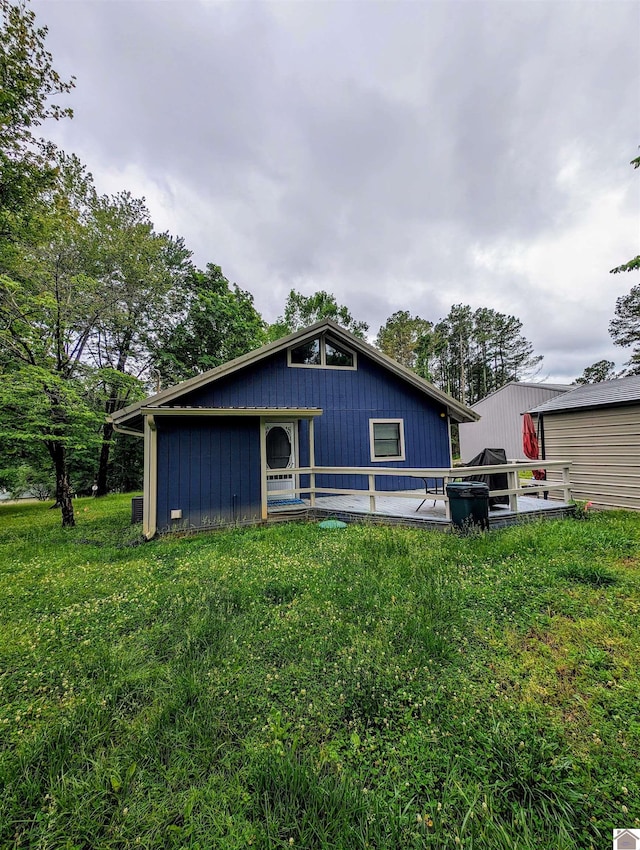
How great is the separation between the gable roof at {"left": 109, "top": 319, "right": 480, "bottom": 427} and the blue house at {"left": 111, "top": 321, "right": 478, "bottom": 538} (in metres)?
0.03

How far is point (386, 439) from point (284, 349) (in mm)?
4030

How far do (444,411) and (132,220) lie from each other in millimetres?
16932

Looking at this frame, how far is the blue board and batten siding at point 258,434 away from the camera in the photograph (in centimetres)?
702

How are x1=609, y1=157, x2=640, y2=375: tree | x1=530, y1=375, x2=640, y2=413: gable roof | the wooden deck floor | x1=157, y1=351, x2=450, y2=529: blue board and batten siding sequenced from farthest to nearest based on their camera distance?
x1=609, y1=157, x2=640, y2=375: tree, x1=530, y1=375, x2=640, y2=413: gable roof, x1=157, y1=351, x2=450, y2=529: blue board and batten siding, the wooden deck floor


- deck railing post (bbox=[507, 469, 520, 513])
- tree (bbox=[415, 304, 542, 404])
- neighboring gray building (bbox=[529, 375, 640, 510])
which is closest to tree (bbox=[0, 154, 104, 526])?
deck railing post (bbox=[507, 469, 520, 513])

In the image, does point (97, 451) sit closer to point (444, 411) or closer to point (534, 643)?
point (444, 411)

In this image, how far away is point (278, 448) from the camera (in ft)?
28.3

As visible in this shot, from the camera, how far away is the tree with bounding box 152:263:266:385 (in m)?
17.8

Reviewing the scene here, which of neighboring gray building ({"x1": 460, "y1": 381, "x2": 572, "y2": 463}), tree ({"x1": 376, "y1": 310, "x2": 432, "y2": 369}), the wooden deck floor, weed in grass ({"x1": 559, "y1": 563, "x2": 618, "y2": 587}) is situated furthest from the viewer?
tree ({"x1": 376, "y1": 310, "x2": 432, "y2": 369})

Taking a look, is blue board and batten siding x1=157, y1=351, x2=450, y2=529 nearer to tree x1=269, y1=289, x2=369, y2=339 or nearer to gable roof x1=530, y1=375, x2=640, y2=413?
gable roof x1=530, y1=375, x2=640, y2=413

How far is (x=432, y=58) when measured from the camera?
8336mm

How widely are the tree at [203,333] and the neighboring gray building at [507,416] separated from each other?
48.3 feet

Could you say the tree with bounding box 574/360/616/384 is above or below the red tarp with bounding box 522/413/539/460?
above

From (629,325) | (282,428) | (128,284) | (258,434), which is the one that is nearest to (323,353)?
(282,428)
